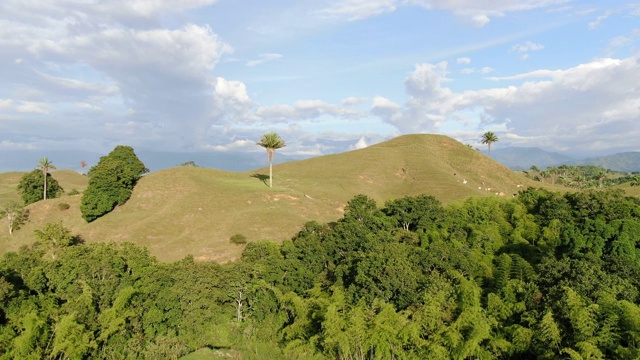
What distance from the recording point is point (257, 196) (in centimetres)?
8569

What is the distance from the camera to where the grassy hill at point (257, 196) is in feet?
226

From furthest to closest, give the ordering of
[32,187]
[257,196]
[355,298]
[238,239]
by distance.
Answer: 1. [32,187]
2. [257,196]
3. [238,239]
4. [355,298]

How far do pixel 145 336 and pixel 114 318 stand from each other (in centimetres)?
368

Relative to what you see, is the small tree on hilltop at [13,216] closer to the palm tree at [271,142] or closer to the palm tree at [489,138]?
the palm tree at [271,142]

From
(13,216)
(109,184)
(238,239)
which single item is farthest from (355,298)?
(13,216)

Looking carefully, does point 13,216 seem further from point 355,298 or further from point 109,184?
point 355,298

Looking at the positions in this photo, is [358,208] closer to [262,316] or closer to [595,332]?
[262,316]

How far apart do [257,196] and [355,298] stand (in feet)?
169

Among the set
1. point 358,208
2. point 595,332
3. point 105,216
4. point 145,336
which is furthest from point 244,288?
point 105,216

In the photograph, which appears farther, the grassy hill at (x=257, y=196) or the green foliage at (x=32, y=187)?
the green foliage at (x=32, y=187)

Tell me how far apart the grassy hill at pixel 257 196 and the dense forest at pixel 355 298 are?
→ 19.7 meters

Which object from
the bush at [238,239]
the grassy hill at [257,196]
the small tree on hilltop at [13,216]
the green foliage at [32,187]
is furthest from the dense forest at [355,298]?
the green foliage at [32,187]

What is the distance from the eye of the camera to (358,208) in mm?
57812

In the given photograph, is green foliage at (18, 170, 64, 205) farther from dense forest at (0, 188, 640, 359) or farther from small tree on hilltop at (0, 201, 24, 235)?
dense forest at (0, 188, 640, 359)
